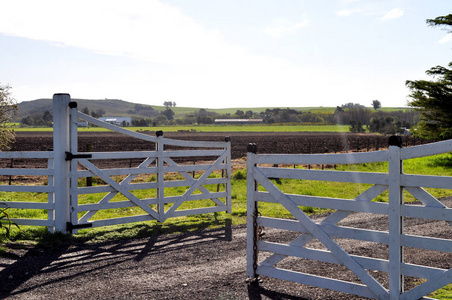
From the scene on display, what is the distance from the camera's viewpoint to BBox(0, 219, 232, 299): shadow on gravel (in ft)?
20.2

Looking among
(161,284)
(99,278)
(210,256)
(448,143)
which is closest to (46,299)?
(99,278)

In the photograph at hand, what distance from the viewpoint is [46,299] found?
5.41 m

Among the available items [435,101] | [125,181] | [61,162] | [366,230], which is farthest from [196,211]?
[435,101]

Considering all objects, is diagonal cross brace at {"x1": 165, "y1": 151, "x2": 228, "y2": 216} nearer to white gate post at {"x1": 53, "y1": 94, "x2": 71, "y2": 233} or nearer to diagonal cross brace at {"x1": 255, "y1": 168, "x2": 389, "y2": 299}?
white gate post at {"x1": 53, "y1": 94, "x2": 71, "y2": 233}

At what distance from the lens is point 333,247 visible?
498 cm

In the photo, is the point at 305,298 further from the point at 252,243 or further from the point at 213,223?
the point at 213,223

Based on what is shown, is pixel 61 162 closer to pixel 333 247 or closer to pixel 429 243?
pixel 333 247

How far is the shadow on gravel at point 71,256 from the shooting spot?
20.2 ft

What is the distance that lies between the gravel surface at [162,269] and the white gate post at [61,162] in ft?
2.65

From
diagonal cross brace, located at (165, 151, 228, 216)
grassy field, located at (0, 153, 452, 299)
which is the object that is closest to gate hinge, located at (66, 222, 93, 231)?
grassy field, located at (0, 153, 452, 299)

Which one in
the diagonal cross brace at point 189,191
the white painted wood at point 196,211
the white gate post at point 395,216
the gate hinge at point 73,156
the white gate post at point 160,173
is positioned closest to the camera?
the white gate post at point 395,216

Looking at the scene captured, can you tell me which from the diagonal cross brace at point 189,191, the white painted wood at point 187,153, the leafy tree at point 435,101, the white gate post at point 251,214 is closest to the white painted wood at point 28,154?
the white painted wood at point 187,153

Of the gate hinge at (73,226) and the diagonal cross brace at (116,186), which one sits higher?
the diagonal cross brace at (116,186)

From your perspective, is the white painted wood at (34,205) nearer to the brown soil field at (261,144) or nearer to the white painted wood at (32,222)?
the white painted wood at (32,222)
